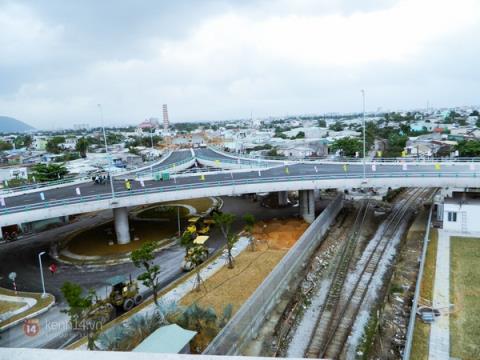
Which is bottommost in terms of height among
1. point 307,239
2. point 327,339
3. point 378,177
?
point 327,339

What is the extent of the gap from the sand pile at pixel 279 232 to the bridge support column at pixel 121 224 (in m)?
12.0

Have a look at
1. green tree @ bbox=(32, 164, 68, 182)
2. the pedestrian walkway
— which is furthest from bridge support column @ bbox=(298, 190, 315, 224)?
green tree @ bbox=(32, 164, 68, 182)

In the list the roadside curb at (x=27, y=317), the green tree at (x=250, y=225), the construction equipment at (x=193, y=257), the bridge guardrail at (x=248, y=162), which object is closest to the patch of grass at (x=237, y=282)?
the green tree at (x=250, y=225)

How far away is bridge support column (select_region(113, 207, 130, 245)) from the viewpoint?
32.6 meters

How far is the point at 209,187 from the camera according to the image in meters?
33.0

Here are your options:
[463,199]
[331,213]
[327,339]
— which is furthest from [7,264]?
[463,199]

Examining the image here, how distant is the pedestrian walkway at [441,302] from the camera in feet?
50.9

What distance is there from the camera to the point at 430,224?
32219 mm

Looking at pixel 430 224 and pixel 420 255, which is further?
pixel 430 224

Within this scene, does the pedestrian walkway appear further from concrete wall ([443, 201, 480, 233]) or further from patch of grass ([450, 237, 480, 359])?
concrete wall ([443, 201, 480, 233])

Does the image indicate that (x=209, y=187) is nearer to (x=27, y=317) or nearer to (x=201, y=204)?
(x=201, y=204)

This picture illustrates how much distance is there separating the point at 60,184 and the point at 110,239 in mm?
10997

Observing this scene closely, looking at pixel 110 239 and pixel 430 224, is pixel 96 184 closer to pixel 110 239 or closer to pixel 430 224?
pixel 110 239

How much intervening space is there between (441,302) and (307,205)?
18.9 m
